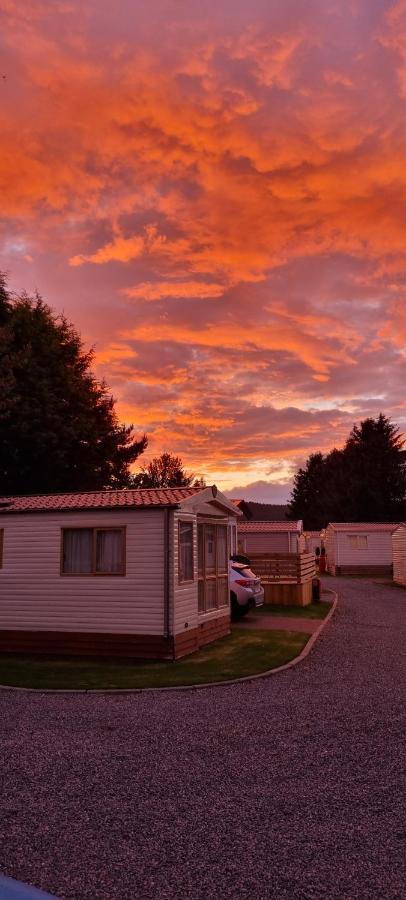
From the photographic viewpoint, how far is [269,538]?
38.7 meters

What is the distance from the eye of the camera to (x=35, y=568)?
1466cm

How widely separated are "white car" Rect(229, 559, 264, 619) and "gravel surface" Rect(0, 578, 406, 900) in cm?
874

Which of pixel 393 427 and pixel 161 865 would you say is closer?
pixel 161 865

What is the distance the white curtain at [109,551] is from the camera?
14.0 metres

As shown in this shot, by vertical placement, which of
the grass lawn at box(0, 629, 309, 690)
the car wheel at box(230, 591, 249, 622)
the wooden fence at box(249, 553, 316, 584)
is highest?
the wooden fence at box(249, 553, 316, 584)

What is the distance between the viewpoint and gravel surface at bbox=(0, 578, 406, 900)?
15.2 ft

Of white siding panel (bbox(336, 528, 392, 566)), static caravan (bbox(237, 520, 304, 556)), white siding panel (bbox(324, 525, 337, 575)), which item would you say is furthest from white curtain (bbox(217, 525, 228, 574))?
white siding panel (bbox(324, 525, 337, 575))

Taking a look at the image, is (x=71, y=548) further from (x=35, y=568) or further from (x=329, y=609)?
(x=329, y=609)

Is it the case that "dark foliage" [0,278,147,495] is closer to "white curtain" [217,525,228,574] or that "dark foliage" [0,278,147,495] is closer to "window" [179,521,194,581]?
"white curtain" [217,525,228,574]

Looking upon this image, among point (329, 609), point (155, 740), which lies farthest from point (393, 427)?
point (155, 740)

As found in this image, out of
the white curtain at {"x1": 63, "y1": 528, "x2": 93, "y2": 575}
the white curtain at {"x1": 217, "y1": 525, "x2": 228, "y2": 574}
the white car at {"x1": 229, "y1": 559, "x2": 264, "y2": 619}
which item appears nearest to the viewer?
the white curtain at {"x1": 63, "y1": 528, "x2": 93, "y2": 575}

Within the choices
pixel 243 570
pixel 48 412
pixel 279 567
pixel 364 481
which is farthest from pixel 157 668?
pixel 364 481

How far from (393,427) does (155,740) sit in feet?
229

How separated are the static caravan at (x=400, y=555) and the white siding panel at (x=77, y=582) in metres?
23.2
